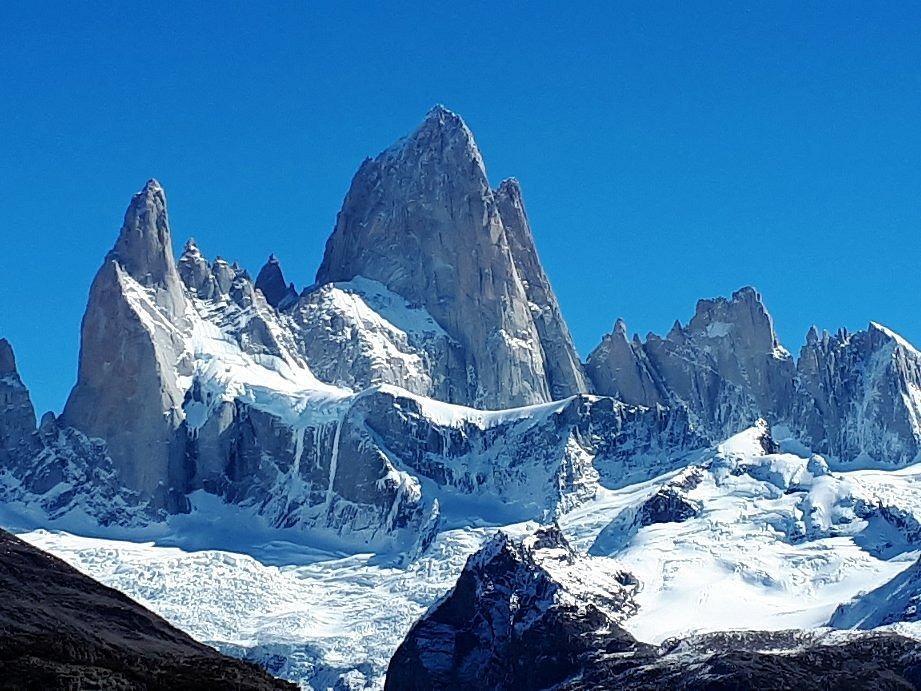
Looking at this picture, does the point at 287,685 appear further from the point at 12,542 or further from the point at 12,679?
the point at 12,542

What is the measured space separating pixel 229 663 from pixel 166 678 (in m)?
8.99

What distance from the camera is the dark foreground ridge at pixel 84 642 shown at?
145 metres

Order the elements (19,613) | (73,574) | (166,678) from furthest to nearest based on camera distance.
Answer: (73,574) → (19,613) → (166,678)

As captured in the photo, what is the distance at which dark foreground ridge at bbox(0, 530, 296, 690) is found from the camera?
145 metres

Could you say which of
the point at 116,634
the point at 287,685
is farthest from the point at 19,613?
the point at 287,685

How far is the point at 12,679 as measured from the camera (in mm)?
141500

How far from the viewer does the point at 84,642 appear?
161250 millimetres

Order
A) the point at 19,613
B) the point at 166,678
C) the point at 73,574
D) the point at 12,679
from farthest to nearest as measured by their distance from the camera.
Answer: the point at 73,574 < the point at 19,613 < the point at 166,678 < the point at 12,679

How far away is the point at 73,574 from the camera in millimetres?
188750

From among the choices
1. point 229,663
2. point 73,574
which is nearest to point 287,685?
point 229,663

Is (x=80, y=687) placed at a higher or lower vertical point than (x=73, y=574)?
lower

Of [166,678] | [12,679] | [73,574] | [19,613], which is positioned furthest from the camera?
[73,574]

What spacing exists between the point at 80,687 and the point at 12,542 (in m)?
51.6

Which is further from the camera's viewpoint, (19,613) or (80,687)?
(19,613)
